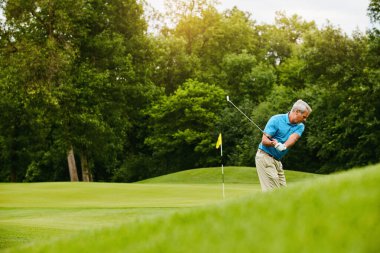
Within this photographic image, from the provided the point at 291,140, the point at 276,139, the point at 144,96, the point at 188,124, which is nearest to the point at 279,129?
the point at 276,139

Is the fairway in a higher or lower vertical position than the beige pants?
lower

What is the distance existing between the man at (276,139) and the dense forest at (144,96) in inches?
1102

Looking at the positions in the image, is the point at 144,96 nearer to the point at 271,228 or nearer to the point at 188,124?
the point at 188,124

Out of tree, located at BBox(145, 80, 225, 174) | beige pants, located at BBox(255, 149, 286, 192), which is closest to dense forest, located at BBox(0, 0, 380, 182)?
tree, located at BBox(145, 80, 225, 174)

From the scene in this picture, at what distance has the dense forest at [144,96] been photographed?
127 ft

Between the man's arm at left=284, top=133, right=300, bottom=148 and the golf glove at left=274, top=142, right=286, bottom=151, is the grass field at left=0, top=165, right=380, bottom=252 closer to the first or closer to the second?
the golf glove at left=274, top=142, right=286, bottom=151

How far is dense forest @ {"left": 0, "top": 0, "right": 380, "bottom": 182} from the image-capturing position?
127 ft

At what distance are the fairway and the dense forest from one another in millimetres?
8187

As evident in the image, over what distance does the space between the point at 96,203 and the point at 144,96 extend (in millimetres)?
24565

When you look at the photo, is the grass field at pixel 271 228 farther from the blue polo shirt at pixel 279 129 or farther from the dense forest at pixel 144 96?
the dense forest at pixel 144 96

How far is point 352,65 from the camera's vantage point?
4262 centimetres

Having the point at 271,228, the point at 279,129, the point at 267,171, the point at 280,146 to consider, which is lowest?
the point at 267,171

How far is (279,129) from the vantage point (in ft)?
34.1

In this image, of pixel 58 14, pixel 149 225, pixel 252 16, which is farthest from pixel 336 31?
pixel 149 225
